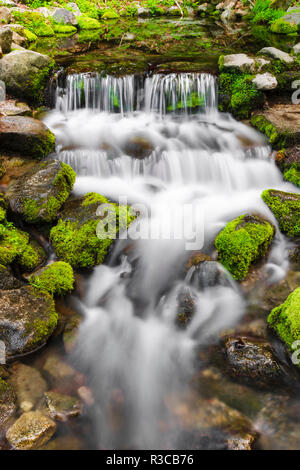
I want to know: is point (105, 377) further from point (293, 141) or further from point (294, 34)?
point (294, 34)

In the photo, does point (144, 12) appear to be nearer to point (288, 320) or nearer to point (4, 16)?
point (4, 16)

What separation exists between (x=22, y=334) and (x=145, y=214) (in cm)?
315

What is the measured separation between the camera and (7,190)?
573cm

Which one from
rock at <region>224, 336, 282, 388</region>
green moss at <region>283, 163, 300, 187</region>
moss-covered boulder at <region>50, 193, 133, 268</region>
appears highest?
green moss at <region>283, 163, 300, 187</region>

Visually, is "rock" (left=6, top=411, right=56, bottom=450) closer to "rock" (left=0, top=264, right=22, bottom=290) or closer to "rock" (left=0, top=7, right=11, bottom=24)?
"rock" (left=0, top=264, right=22, bottom=290)

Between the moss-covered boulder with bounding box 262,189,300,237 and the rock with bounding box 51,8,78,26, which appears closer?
the moss-covered boulder with bounding box 262,189,300,237

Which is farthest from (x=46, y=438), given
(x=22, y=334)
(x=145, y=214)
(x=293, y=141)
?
(x=293, y=141)

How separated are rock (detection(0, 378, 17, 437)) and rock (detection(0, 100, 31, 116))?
20.2ft

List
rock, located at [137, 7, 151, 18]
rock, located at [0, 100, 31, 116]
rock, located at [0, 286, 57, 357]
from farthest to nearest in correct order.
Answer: rock, located at [137, 7, 151, 18] → rock, located at [0, 100, 31, 116] → rock, located at [0, 286, 57, 357]

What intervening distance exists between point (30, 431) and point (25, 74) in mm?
8510

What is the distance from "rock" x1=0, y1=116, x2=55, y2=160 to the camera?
20.8ft

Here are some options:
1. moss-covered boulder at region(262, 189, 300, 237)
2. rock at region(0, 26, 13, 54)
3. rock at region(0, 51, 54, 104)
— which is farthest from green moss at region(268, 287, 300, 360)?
rock at region(0, 26, 13, 54)

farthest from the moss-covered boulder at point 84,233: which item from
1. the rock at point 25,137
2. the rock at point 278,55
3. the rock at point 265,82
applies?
the rock at point 278,55

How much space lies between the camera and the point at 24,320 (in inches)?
149
